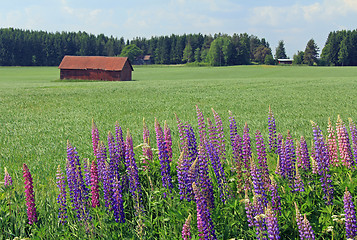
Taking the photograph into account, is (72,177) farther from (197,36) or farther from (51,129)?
(197,36)

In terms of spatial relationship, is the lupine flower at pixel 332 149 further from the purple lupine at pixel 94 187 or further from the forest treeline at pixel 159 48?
the forest treeline at pixel 159 48

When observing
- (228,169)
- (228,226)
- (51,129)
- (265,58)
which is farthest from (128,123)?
(265,58)

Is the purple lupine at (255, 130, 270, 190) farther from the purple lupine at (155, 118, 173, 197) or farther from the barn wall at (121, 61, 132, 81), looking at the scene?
the barn wall at (121, 61, 132, 81)

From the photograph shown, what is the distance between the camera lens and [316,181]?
4172 millimetres

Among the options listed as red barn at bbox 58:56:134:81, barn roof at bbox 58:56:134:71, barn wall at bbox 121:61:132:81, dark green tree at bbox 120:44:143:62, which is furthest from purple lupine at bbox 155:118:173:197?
dark green tree at bbox 120:44:143:62

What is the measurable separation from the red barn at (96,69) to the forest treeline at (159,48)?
67.5 m

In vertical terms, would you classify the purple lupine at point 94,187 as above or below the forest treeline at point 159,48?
below

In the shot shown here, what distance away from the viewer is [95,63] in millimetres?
72375

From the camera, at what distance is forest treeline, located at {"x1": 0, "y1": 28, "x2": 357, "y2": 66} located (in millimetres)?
129625

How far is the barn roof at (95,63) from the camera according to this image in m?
70.6

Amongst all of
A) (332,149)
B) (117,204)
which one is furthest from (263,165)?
(117,204)

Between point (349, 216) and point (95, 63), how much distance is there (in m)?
72.3

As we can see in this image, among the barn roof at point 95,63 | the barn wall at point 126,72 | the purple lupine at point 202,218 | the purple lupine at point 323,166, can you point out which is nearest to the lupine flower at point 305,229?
the purple lupine at point 202,218

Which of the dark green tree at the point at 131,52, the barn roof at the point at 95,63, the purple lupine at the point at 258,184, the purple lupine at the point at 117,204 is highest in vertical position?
the dark green tree at the point at 131,52
